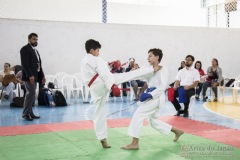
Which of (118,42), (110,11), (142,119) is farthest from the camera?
(110,11)

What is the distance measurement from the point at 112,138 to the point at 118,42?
7.50m

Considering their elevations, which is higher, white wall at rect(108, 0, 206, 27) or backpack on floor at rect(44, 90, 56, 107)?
white wall at rect(108, 0, 206, 27)

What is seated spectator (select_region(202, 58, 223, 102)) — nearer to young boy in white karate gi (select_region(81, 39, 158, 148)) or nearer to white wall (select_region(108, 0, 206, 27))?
white wall (select_region(108, 0, 206, 27))

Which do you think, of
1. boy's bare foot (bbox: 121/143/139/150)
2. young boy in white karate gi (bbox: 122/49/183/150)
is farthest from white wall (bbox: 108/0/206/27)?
boy's bare foot (bbox: 121/143/139/150)

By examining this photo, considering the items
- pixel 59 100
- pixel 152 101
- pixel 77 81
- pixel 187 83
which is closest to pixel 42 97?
pixel 59 100

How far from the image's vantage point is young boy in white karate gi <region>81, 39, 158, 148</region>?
4.05 meters

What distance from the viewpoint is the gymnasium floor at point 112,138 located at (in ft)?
12.9

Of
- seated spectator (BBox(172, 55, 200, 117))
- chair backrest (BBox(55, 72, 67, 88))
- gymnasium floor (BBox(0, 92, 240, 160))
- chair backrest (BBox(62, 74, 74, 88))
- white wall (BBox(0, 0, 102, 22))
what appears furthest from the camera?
white wall (BBox(0, 0, 102, 22))

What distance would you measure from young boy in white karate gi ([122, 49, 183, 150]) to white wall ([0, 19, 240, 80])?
23.7ft

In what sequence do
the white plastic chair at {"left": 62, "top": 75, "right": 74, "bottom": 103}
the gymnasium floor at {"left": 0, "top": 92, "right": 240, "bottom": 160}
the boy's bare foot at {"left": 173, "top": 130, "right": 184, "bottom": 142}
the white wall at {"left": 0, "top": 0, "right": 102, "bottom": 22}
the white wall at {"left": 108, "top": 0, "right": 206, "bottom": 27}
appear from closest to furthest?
the gymnasium floor at {"left": 0, "top": 92, "right": 240, "bottom": 160}
the boy's bare foot at {"left": 173, "top": 130, "right": 184, "bottom": 142}
the white plastic chair at {"left": 62, "top": 75, "right": 74, "bottom": 103}
the white wall at {"left": 0, "top": 0, "right": 102, "bottom": 22}
the white wall at {"left": 108, "top": 0, "right": 206, "bottom": 27}

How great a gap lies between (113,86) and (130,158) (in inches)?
35.6

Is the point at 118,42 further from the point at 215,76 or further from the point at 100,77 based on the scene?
the point at 100,77

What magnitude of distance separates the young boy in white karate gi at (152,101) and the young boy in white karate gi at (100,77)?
159mm

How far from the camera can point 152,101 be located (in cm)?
429
